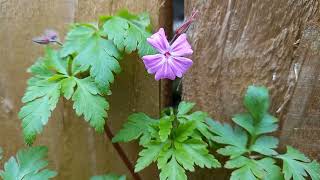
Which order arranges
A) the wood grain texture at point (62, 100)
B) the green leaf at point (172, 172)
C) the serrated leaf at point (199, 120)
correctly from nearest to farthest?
the green leaf at point (172, 172)
the serrated leaf at point (199, 120)
the wood grain texture at point (62, 100)

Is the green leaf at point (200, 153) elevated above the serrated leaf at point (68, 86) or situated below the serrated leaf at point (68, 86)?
below

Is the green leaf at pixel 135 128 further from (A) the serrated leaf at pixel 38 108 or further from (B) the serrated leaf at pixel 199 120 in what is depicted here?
(A) the serrated leaf at pixel 38 108

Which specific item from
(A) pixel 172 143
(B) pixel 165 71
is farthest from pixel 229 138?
(B) pixel 165 71

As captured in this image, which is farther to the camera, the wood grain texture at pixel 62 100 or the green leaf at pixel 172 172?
the wood grain texture at pixel 62 100

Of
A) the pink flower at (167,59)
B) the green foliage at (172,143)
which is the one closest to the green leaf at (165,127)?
the green foliage at (172,143)

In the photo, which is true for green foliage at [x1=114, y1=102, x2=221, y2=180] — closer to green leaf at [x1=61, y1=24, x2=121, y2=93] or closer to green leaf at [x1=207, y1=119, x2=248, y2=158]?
green leaf at [x1=207, y1=119, x2=248, y2=158]

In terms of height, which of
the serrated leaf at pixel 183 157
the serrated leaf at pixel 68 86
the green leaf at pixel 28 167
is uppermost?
the serrated leaf at pixel 68 86

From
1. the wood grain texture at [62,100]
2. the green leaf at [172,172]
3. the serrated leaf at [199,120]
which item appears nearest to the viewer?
the green leaf at [172,172]
